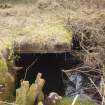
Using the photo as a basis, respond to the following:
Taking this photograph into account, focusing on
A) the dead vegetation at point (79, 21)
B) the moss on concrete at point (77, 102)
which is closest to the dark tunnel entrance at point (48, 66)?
the dead vegetation at point (79, 21)

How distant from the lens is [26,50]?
20.6ft

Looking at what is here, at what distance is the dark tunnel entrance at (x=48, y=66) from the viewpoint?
A: 657cm

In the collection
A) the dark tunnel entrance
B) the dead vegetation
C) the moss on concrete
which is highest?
the dead vegetation

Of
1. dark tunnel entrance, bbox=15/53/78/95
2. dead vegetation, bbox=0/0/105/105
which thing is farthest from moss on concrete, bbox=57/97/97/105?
dark tunnel entrance, bbox=15/53/78/95

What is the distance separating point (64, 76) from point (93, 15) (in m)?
1.20

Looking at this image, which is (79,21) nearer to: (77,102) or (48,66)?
(48,66)

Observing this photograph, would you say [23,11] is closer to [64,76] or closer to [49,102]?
[64,76]

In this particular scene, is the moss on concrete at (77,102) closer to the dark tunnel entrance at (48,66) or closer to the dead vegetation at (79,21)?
the dead vegetation at (79,21)

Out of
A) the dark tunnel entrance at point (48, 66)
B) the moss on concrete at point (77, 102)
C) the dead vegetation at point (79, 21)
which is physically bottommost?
the moss on concrete at point (77, 102)

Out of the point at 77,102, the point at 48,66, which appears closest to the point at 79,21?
the point at 48,66

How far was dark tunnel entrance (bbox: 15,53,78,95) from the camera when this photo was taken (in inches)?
259

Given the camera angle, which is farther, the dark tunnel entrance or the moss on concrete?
the dark tunnel entrance

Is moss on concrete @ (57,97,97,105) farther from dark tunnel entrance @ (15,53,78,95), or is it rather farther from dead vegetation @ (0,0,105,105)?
A: dark tunnel entrance @ (15,53,78,95)

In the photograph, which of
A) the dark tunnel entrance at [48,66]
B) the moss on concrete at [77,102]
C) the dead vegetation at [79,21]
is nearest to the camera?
the moss on concrete at [77,102]
